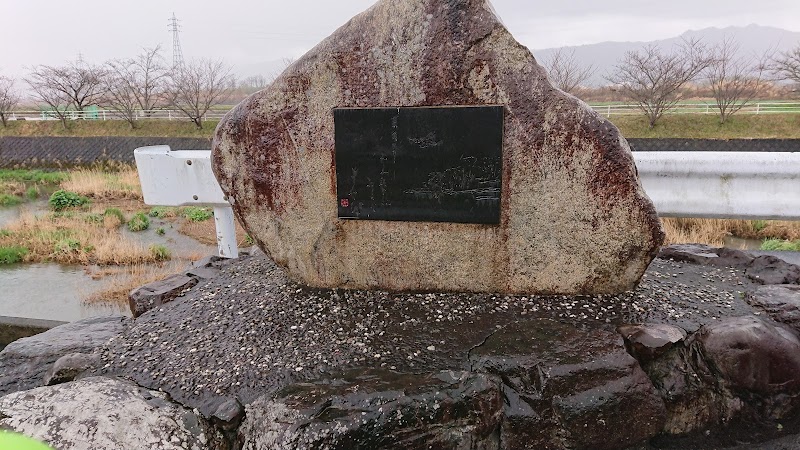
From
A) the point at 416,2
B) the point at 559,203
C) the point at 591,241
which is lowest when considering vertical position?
the point at 591,241

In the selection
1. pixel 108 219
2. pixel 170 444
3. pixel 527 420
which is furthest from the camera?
pixel 108 219

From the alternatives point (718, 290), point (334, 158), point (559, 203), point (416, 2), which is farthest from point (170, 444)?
point (718, 290)

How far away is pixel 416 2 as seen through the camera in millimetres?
3070

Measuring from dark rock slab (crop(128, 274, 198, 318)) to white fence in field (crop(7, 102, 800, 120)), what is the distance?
17.0 meters

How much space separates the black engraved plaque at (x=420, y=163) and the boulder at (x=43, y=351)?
1710 mm

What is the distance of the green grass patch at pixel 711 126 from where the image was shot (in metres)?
18.8

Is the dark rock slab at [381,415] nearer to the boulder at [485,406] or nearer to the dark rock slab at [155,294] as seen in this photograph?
the boulder at [485,406]

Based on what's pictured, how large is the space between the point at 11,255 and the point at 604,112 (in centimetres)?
2116

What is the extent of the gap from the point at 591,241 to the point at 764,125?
804 inches

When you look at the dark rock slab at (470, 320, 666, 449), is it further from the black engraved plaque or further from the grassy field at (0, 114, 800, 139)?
the grassy field at (0, 114, 800, 139)

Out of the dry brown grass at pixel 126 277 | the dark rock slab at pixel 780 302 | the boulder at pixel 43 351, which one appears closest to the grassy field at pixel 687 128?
the dry brown grass at pixel 126 277

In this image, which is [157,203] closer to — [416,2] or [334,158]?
[334,158]

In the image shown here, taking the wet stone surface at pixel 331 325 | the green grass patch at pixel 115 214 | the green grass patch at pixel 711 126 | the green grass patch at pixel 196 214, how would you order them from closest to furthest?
the wet stone surface at pixel 331 325 < the green grass patch at pixel 115 214 < the green grass patch at pixel 196 214 < the green grass patch at pixel 711 126

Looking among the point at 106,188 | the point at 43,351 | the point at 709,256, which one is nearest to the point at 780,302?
the point at 709,256
